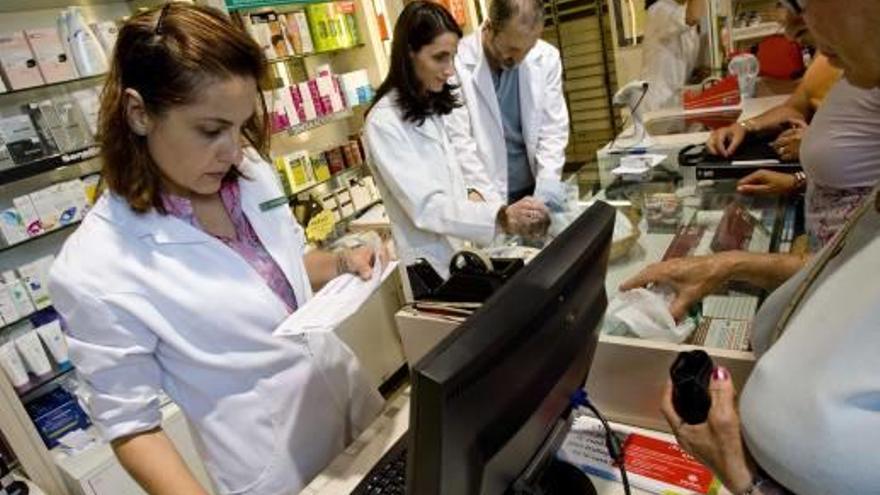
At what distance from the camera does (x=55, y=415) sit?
213 cm

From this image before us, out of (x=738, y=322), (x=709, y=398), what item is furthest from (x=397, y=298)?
(x=709, y=398)

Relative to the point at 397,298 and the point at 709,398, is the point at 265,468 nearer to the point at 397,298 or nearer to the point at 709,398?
the point at 709,398

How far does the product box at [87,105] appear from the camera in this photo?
2146 millimetres

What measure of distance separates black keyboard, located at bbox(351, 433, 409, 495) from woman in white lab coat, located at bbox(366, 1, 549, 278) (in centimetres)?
86

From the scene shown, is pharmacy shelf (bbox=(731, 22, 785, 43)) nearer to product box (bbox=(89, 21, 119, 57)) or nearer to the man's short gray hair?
the man's short gray hair

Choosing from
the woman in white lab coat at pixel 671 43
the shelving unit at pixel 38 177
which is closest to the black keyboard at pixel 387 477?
the shelving unit at pixel 38 177

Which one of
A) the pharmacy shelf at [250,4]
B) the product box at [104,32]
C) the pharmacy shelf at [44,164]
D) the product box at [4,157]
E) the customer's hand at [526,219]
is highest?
the pharmacy shelf at [250,4]

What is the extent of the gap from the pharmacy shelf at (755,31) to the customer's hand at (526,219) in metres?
2.13

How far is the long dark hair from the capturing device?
175 centimetres

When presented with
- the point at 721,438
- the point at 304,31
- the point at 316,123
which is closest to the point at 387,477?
the point at 721,438

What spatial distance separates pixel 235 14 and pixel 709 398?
2503 mm

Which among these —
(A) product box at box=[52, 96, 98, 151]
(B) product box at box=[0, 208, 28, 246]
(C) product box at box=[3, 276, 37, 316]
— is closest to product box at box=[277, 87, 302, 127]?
(A) product box at box=[52, 96, 98, 151]

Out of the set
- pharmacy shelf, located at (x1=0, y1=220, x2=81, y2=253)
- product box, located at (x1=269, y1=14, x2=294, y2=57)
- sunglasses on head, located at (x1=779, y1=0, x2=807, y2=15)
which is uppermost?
product box, located at (x1=269, y1=14, x2=294, y2=57)

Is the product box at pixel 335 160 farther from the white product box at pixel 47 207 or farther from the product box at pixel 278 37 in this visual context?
the white product box at pixel 47 207
